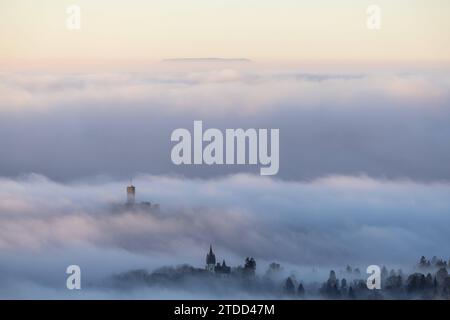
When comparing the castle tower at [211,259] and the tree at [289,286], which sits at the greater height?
the castle tower at [211,259]

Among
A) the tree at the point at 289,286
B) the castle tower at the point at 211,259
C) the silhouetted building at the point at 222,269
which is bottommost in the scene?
the tree at the point at 289,286

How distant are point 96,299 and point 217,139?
1.73m

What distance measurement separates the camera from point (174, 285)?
12.8 m

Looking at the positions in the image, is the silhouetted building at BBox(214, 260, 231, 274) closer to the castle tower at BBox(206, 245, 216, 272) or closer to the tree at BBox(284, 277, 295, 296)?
the castle tower at BBox(206, 245, 216, 272)

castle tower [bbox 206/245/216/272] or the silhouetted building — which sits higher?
castle tower [bbox 206/245/216/272]

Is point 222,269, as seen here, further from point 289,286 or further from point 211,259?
point 289,286

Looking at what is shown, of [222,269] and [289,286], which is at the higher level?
[222,269]

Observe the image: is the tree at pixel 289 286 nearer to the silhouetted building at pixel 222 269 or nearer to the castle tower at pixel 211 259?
the silhouetted building at pixel 222 269

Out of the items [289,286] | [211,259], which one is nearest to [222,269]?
[211,259]

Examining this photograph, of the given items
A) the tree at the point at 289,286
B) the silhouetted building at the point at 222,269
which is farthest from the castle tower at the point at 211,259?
the tree at the point at 289,286

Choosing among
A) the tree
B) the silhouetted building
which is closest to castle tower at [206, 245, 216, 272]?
the silhouetted building

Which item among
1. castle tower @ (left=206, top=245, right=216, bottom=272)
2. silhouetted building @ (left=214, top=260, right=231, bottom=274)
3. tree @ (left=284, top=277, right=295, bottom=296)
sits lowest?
tree @ (left=284, top=277, right=295, bottom=296)
